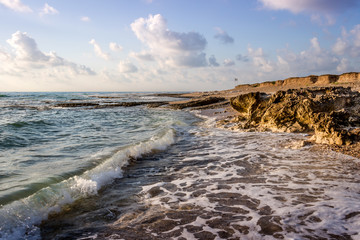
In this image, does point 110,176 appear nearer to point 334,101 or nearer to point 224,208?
point 224,208

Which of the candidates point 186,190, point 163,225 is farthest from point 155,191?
point 163,225

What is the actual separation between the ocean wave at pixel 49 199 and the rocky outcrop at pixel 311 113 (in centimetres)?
603

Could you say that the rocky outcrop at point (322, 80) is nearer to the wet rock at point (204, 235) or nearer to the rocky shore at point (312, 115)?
the rocky shore at point (312, 115)

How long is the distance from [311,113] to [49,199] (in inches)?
330

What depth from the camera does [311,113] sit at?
812 centimetres

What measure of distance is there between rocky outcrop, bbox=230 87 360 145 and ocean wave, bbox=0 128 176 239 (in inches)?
237

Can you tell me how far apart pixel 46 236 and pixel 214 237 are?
89.4 inches

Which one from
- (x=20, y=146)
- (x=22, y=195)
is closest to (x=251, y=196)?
(x=22, y=195)

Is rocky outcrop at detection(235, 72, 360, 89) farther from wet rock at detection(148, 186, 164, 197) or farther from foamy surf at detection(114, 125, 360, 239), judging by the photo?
wet rock at detection(148, 186, 164, 197)

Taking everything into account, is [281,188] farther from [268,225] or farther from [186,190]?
[186,190]

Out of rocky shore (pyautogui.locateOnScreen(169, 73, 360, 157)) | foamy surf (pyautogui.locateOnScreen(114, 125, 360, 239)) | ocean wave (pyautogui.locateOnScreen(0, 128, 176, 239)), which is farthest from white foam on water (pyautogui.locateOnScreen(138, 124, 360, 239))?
ocean wave (pyautogui.locateOnScreen(0, 128, 176, 239))

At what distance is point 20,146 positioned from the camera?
825cm

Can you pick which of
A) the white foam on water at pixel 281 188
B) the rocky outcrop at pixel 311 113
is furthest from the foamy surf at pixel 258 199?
the rocky outcrop at pixel 311 113

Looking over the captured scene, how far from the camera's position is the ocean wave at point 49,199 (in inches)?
125
